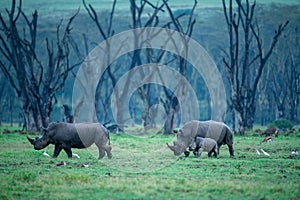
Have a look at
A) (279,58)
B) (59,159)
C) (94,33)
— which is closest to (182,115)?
(279,58)

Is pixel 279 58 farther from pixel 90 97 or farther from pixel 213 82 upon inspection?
pixel 90 97

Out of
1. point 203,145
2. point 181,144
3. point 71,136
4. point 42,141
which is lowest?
point 181,144

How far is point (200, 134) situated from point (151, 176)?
6.10 metres

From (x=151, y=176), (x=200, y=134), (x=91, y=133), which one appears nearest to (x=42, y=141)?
(x=91, y=133)

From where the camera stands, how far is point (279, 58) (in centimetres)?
5216

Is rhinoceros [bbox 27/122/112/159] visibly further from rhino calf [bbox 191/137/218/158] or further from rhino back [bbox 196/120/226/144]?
rhino back [bbox 196/120/226/144]

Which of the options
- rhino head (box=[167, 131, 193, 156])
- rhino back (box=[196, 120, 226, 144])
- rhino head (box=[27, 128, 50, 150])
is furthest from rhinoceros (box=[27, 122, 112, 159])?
rhino back (box=[196, 120, 226, 144])

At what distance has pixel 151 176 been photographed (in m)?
15.1

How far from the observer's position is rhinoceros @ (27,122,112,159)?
19.2 meters

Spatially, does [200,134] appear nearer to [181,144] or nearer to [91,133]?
[181,144]

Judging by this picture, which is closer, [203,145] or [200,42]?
[203,145]

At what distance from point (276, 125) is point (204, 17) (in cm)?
2924

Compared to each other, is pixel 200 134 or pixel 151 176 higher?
pixel 151 176

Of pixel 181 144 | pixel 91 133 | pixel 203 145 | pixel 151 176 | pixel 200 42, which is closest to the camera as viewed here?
pixel 151 176
